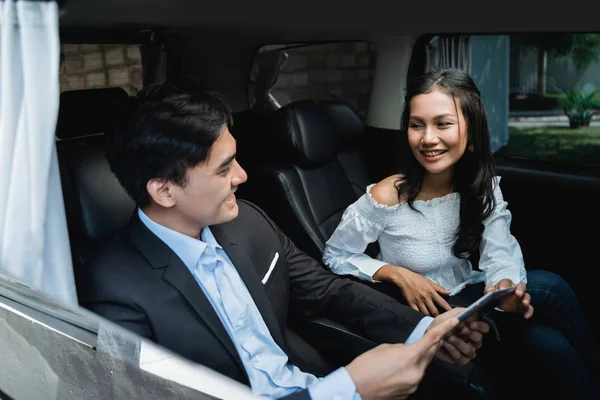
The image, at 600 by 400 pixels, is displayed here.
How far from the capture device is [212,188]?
4.29ft

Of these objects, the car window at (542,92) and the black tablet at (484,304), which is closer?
the black tablet at (484,304)

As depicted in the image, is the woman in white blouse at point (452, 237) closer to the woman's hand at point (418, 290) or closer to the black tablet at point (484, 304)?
the woman's hand at point (418, 290)

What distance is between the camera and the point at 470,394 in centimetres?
144

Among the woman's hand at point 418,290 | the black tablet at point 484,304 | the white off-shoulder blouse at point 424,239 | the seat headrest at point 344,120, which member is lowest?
the woman's hand at point 418,290

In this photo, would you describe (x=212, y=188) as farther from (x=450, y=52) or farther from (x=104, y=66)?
(x=450, y=52)

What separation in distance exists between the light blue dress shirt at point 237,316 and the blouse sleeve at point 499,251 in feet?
2.29

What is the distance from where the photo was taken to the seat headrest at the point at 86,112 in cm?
176

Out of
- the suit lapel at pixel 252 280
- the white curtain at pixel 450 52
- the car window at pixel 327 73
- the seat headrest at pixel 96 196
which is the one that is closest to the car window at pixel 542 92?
the white curtain at pixel 450 52

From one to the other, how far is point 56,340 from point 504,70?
342 cm

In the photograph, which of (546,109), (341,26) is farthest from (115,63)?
(546,109)

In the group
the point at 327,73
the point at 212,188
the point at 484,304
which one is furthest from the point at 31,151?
the point at 327,73

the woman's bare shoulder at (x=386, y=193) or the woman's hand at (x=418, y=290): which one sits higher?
the woman's bare shoulder at (x=386, y=193)

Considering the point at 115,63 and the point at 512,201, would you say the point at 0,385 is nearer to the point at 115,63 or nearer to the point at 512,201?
the point at 115,63

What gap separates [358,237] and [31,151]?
99 centimetres
